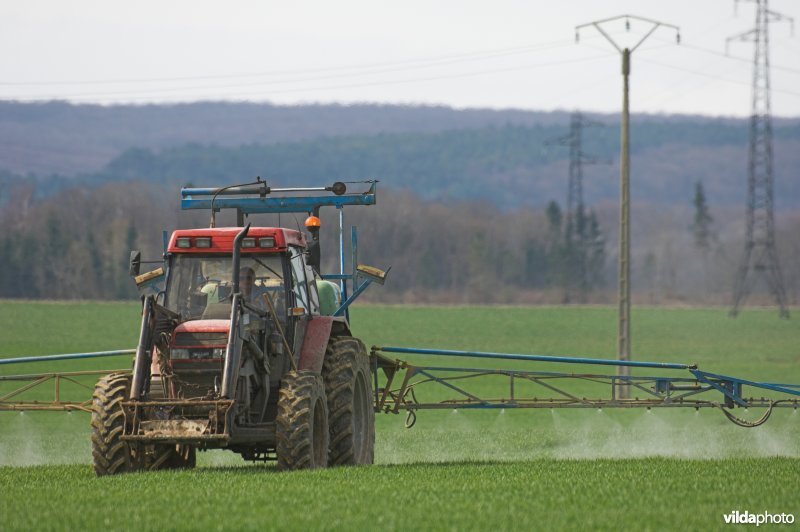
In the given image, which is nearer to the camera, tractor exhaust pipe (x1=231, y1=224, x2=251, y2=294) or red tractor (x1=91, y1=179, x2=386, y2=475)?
red tractor (x1=91, y1=179, x2=386, y2=475)

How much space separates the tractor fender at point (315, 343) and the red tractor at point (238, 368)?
0.06 feet

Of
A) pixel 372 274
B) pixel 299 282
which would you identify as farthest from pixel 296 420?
pixel 372 274

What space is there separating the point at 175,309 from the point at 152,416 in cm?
178

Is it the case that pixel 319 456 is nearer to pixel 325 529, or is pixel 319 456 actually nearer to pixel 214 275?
pixel 214 275

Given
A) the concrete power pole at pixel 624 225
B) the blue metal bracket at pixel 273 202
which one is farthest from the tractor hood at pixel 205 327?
the concrete power pole at pixel 624 225

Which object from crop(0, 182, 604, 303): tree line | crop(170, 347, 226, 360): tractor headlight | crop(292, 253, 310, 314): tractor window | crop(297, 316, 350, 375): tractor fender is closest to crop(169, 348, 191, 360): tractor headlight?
crop(170, 347, 226, 360): tractor headlight

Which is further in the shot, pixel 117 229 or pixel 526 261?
pixel 526 261

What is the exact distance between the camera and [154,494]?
13.7 m

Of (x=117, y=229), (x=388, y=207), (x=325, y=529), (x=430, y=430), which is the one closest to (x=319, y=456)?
(x=325, y=529)

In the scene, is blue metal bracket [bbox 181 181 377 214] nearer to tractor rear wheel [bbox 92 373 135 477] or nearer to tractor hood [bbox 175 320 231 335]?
tractor hood [bbox 175 320 231 335]

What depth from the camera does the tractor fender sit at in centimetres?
1688

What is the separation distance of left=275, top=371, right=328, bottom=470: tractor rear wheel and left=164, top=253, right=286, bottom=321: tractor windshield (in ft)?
3.98

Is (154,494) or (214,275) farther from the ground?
(214,275)

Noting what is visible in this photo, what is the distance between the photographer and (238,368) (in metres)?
15.4
